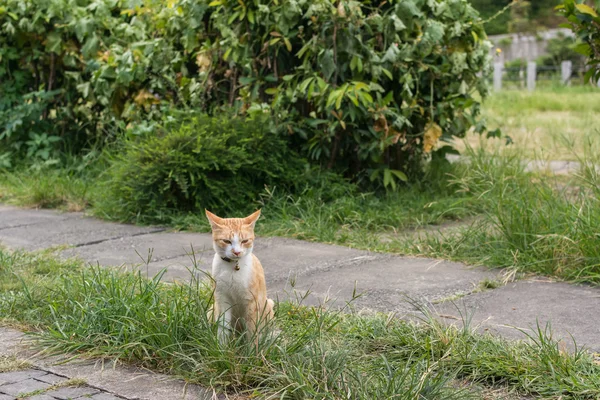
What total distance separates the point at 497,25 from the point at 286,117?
101 ft

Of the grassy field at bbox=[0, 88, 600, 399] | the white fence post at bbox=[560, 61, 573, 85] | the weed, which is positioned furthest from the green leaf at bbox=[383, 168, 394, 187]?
the white fence post at bbox=[560, 61, 573, 85]

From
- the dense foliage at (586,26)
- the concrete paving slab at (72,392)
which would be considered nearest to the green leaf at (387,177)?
the dense foliage at (586,26)

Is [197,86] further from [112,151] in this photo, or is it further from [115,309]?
[115,309]

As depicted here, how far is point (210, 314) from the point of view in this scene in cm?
338

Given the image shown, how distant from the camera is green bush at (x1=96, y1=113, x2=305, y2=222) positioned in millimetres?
6113

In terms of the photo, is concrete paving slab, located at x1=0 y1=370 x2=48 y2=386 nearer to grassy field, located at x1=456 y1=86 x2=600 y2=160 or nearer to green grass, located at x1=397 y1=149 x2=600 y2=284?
green grass, located at x1=397 y1=149 x2=600 y2=284

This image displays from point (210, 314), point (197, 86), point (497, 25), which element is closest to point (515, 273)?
point (210, 314)

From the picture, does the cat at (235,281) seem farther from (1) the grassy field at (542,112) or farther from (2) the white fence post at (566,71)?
(2) the white fence post at (566,71)

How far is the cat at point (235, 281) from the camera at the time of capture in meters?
3.14

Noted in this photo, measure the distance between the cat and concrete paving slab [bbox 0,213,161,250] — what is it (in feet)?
8.52

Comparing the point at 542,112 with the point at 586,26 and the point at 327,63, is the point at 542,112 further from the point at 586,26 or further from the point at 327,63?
the point at 586,26

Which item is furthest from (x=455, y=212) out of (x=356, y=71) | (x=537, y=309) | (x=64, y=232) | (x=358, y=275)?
(x=64, y=232)

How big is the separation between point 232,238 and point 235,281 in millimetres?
165

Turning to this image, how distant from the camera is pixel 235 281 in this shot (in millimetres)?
3154
